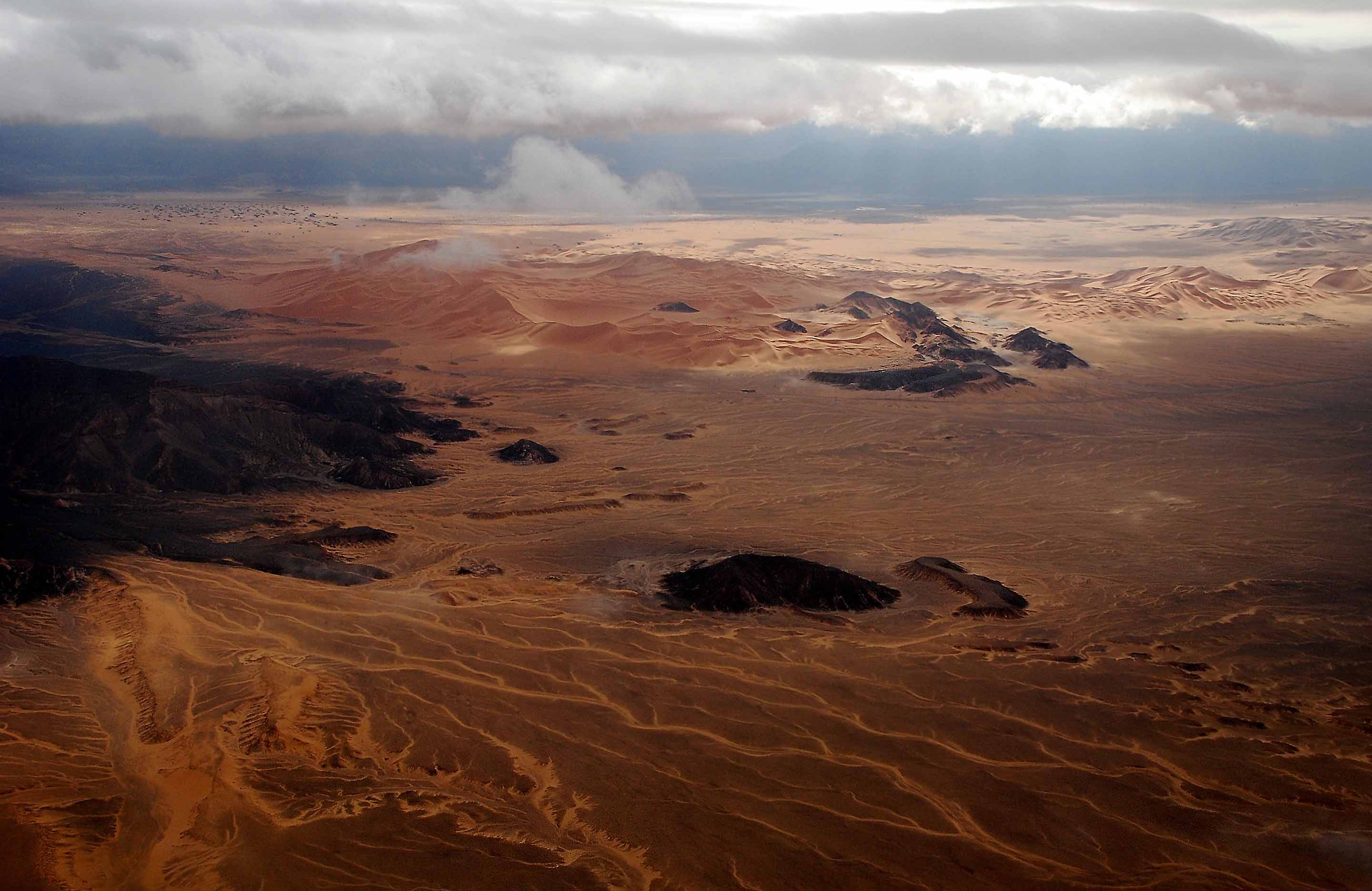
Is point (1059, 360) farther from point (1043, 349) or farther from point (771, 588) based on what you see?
point (771, 588)

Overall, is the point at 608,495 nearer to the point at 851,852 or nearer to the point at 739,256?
the point at 851,852

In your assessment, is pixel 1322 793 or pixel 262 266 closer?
pixel 1322 793

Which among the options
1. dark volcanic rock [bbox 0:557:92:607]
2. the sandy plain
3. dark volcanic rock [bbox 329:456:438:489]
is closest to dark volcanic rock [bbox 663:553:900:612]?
the sandy plain

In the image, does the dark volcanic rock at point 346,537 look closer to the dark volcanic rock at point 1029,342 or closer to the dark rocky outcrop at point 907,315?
the dark rocky outcrop at point 907,315

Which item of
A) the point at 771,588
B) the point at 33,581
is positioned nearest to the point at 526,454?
the point at 771,588

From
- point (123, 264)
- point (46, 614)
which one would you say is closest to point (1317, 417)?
point (46, 614)

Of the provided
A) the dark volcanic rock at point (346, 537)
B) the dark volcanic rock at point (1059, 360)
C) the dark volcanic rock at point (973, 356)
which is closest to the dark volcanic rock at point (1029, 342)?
the dark volcanic rock at point (1059, 360)
